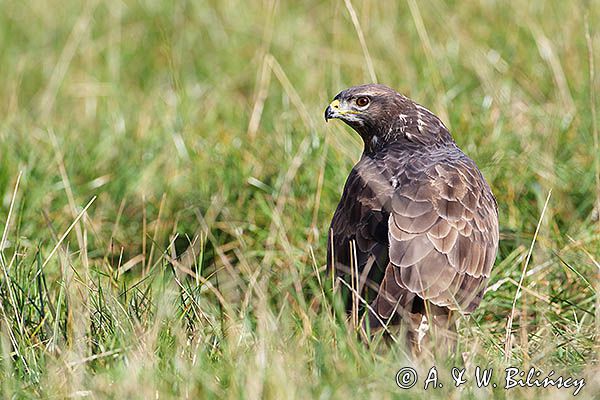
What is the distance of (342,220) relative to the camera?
4793mm

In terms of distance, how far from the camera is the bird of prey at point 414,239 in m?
4.30

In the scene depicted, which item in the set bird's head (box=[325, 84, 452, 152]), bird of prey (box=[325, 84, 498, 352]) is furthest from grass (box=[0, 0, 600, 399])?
bird's head (box=[325, 84, 452, 152])

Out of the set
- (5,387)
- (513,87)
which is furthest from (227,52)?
(5,387)

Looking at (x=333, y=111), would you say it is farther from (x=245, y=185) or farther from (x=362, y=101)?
(x=245, y=185)

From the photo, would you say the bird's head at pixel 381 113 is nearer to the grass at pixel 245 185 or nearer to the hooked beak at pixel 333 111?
the hooked beak at pixel 333 111
